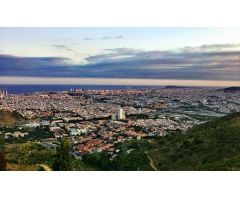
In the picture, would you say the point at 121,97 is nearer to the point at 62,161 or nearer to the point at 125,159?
the point at 125,159

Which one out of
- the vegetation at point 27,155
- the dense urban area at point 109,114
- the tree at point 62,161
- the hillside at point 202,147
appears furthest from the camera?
the dense urban area at point 109,114

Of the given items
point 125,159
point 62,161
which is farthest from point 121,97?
point 62,161

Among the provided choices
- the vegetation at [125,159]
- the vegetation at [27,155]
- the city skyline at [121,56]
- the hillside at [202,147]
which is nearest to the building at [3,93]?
the city skyline at [121,56]

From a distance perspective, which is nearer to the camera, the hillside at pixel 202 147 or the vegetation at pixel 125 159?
the hillside at pixel 202 147

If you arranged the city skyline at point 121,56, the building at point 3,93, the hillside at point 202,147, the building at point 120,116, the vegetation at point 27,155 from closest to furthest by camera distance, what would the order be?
the vegetation at point 27,155 < the hillside at point 202,147 < the city skyline at point 121,56 < the building at point 3,93 < the building at point 120,116

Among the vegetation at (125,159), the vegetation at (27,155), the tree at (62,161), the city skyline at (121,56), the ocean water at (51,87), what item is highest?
the city skyline at (121,56)

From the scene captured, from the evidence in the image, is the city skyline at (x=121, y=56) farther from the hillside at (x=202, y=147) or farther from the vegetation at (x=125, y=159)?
the vegetation at (x=125, y=159)

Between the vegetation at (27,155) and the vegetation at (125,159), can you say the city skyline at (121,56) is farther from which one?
the vegetation at (125,159)

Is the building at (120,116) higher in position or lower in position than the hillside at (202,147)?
higher
